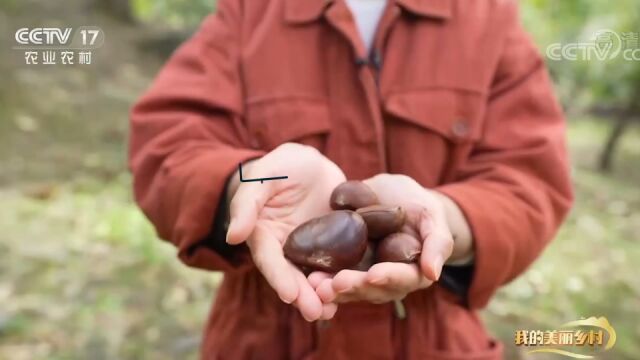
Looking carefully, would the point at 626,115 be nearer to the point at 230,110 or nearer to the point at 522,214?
the point at 522,214

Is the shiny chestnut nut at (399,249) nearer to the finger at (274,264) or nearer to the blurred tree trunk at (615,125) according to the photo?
the finger at (274,264)

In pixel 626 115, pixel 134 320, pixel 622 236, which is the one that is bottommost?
pixel 134 320

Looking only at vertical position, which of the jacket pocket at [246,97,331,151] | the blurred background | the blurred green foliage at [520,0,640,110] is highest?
the blurred green foliage at [520,0,640,110]

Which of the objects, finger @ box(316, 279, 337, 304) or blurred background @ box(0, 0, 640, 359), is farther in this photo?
blurred background @ box(0, 0, 640, 359)

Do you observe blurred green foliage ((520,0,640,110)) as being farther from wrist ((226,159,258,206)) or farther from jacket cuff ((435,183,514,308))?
wrist ((226,159,258,206))

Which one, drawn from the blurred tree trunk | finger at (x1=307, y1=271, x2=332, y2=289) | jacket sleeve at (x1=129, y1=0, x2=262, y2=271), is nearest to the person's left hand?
finger at (x1=307, y1=271, x2=332, y2=289)

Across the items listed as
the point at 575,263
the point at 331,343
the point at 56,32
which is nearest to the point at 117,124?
the point at 56,32
